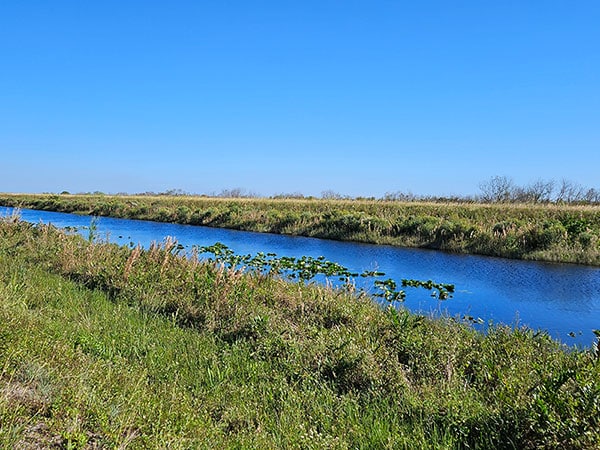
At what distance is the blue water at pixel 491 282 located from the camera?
10.5 m

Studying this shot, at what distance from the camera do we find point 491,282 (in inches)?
599

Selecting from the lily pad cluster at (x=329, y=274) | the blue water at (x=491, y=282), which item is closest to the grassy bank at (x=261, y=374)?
the lily pad cluster at (x=329, y=274)

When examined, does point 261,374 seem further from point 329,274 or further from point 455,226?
point 455,226

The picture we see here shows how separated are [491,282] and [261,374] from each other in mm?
11770

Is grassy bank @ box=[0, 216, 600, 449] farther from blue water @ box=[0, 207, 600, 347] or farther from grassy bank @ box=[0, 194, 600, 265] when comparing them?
grassy bank @ box=[0, 194, 600, 265]

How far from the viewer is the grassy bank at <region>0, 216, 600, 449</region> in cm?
366

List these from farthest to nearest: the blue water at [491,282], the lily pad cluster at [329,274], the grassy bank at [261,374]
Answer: the lily pad cluster at [329,274]
the blue water at [491,282]
the grassy bank at [261,374]

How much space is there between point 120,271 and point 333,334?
584 centimetres

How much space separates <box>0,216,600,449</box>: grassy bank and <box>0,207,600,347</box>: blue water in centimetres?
333

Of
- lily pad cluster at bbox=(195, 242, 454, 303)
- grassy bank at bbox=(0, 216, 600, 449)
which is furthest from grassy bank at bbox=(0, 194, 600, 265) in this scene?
grassy bank at bbox=(0, 216, 600, 449)

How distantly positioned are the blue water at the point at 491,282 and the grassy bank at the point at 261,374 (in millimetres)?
3330

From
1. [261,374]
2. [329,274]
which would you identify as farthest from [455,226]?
[261,374]

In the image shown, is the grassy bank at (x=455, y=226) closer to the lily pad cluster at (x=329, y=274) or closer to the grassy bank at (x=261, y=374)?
the lily pad cluster at (x=329, y=274)

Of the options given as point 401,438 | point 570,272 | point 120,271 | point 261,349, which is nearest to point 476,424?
point 401,438
